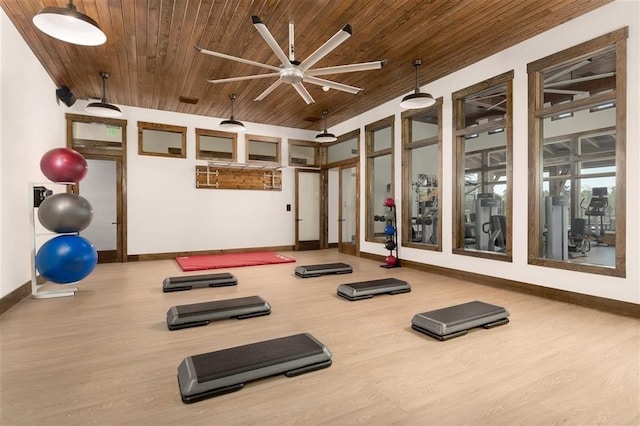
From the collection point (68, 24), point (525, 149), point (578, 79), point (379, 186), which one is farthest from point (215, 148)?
point (578, 79)

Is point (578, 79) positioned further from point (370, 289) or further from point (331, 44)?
point (370, 289)

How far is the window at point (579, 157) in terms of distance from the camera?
3.80m

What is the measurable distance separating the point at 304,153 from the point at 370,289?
6091 millimetres

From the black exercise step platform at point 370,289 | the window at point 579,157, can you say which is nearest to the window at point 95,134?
the black exercise step platform at point 370,289

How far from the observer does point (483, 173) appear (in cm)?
700

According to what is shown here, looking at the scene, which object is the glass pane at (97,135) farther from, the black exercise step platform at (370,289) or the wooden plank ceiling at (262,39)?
the black exercise step platform at (370,289)

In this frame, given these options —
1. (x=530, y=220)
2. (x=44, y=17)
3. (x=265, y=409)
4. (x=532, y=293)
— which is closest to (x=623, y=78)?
(x=530, y=220)

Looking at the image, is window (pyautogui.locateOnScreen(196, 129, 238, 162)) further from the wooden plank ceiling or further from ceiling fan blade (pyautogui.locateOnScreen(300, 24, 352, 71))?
ceiling fan blade (pyautogui.locateOnScreen(300, 24, 352, 71))

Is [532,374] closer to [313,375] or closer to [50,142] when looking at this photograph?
[313,375]

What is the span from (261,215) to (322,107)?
3.26 meters

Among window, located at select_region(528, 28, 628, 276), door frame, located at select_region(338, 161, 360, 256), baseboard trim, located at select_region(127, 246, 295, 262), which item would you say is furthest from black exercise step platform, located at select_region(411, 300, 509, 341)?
baseboard trim, located at select_region(127, 246, 295, 262)

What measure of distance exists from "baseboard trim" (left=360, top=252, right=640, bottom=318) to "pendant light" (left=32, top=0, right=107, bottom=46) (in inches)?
225

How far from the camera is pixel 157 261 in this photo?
24.7 ft

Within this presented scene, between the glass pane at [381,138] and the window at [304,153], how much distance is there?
2.34 meters
